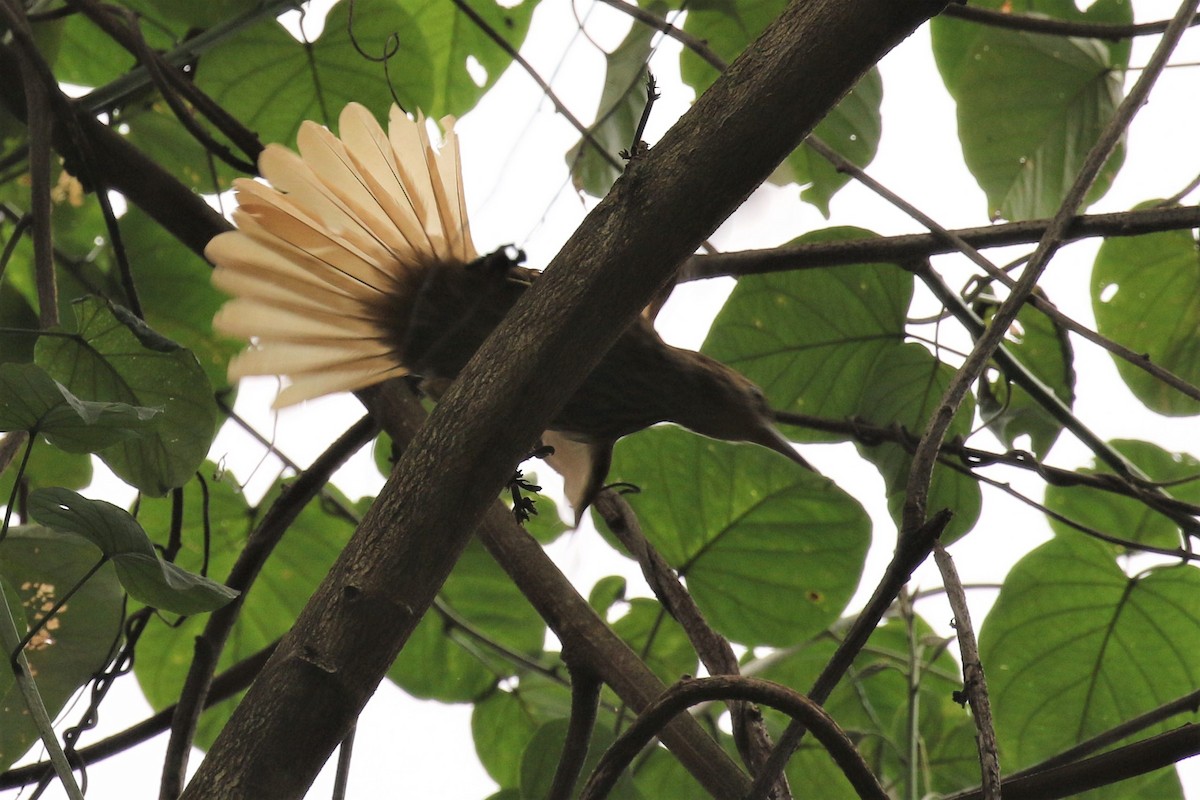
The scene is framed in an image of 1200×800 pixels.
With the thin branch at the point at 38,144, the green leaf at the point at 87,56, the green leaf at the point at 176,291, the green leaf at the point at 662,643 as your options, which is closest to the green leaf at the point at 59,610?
the thin branch at the point at 38,144

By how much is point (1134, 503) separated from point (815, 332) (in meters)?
0.52

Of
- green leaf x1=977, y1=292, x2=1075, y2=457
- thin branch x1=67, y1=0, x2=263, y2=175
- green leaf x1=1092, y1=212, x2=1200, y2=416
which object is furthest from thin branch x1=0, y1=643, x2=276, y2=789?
green leaf x1=1092, y1=212, x2=1200, y2=416

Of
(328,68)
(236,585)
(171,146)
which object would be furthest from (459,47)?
(236,585)

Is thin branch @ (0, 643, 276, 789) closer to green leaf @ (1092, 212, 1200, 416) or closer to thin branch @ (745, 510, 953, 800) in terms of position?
thin branch @ (745, 510, 953, 800)

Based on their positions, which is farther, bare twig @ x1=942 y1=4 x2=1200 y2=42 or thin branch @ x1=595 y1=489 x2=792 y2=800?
bare twig @ x1=942 y1=4 x2=1200 y2=42

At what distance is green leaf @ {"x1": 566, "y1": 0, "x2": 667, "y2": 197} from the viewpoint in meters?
1.34

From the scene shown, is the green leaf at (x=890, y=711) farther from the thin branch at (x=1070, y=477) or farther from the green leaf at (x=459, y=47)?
the green leaf at (x=459, y=47)

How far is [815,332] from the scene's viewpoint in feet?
4.76

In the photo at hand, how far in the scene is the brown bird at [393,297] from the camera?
3.68 feet

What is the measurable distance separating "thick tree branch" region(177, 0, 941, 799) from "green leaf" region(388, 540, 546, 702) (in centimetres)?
85

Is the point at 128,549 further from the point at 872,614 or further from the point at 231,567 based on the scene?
the point at 231,567

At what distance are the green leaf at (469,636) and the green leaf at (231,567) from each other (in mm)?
171

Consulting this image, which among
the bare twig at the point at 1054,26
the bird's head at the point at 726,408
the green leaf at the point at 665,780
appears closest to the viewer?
the bare twig at the point at 1054,26

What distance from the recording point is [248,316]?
47.0 inches
